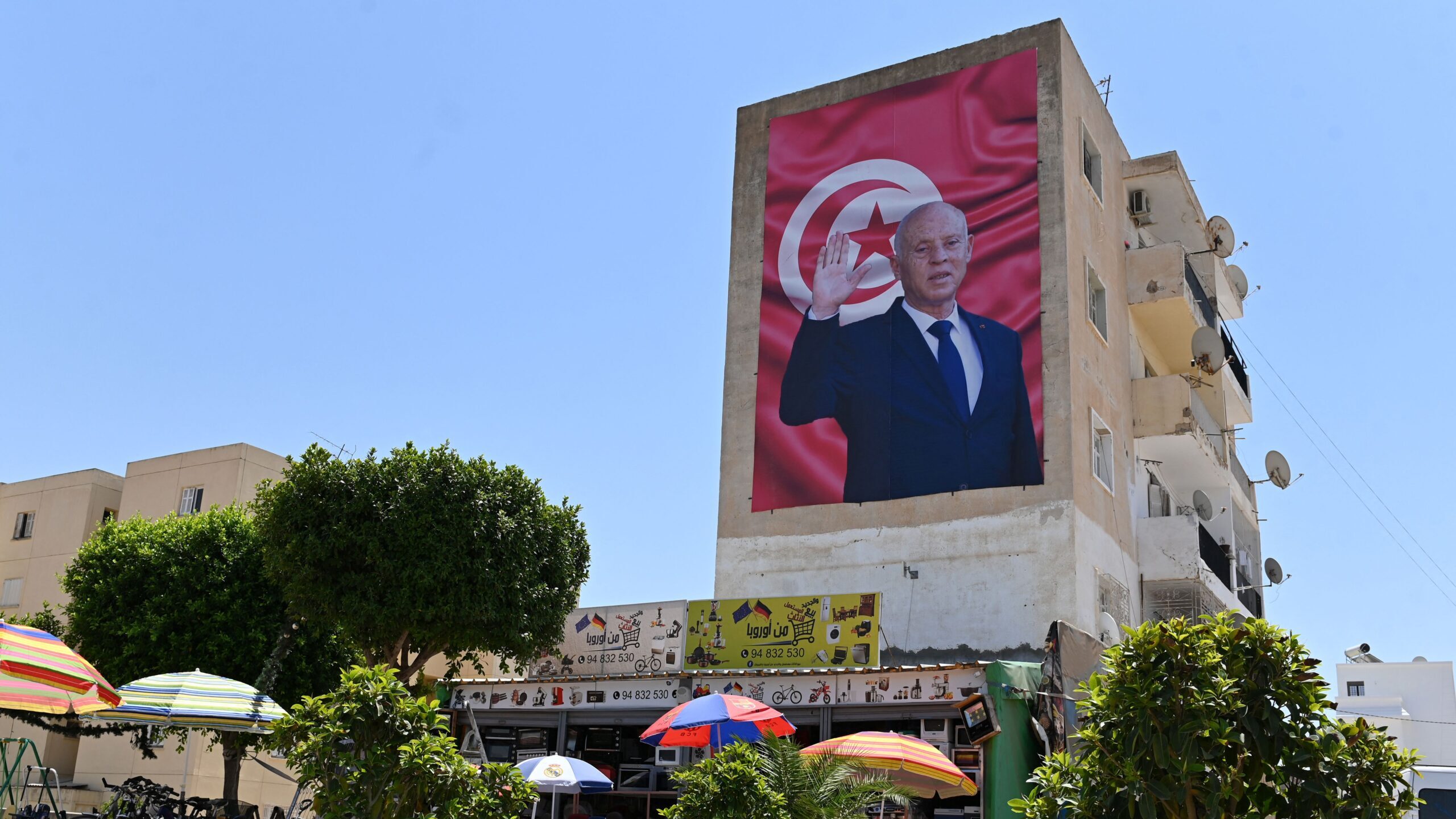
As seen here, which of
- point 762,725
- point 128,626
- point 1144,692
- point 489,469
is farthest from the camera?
point 128,626

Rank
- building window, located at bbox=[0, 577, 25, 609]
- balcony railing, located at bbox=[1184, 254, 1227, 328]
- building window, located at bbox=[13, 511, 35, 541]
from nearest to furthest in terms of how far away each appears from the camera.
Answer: balcony railing, located at bbox=[1184, 254, 1227, 328]
building window, located at bbox=[0, 577, 25, 609]
building window, located at bbox=[13, 511, 35, 541]

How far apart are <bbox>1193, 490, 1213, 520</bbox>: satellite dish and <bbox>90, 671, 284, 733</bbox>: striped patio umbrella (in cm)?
2150

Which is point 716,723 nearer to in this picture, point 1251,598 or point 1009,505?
point 1009,505

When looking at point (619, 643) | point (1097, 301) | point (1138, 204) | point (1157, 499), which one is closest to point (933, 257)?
point (1097, 301)

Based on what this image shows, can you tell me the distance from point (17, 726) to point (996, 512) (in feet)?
106

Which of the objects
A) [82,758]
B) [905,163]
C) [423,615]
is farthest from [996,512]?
[82,758]

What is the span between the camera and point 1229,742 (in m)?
7.83

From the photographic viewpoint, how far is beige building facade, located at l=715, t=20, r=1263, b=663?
80.7 feet

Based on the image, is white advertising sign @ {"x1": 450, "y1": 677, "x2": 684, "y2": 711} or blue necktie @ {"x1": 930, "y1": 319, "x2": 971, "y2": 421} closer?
white advertising sign @ {"x1": 450, "y1": 677, "x2": 684, "y2": 711}

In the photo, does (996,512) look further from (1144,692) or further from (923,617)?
(1144,692)

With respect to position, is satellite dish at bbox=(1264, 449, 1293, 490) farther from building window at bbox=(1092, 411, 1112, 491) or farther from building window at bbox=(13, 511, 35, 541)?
building window at bbox=(13, 511, 35, 541)

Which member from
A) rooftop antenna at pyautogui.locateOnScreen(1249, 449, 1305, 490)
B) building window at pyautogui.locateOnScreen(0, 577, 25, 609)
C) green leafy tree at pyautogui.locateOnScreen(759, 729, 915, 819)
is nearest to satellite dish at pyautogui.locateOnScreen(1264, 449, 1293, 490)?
rooftop antenna at pyautogui.locateOnScreen(1249, 449, 1305, 490)

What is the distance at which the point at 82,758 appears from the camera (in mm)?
39281

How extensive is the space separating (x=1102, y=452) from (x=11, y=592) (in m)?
36.9
